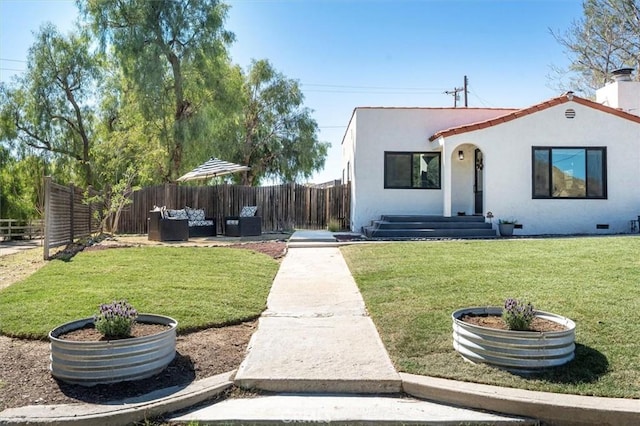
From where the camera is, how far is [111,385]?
10.9ft

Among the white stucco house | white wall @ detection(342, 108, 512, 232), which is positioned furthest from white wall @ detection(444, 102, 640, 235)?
white wall @ detection(342, 108, 512, 232)

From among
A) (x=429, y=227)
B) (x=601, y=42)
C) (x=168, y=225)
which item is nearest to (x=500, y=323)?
(x=429, y=227)

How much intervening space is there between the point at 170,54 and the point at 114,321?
53.6 ft

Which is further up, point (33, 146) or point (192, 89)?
point (192, 89)

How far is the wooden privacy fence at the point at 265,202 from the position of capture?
16.5m

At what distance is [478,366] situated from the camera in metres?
3.60

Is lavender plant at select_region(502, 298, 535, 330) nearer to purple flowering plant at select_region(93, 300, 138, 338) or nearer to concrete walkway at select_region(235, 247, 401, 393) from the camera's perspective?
concrete walkway at select_region(235, 247, 401, 393)

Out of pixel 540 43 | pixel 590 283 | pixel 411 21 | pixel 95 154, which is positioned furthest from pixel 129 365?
pixel 95 154

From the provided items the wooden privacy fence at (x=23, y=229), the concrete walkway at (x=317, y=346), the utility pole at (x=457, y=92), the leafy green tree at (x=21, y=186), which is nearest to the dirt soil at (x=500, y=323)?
the concrete walkway at (x=317, y=346)

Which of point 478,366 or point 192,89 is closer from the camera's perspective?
point 478,366

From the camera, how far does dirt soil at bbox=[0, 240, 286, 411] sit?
3.19 m

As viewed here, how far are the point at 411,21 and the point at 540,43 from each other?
7372 mm

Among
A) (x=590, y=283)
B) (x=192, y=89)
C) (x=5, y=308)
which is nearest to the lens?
(x=5, y=308)

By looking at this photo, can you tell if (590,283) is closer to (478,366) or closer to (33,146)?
(478,366)
